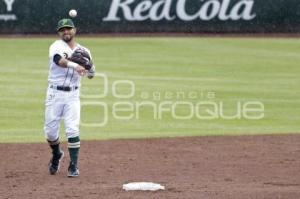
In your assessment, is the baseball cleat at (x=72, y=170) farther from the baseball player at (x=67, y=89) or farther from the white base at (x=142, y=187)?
the white base at (x=142, y=187)

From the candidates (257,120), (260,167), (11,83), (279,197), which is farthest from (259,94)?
(279,197)

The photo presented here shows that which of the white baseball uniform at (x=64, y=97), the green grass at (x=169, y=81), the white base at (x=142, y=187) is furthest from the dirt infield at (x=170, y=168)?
the green grass at (x=169, y=81)

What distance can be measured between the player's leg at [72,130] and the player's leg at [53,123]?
135mm

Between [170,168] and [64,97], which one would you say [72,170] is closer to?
[64,97]

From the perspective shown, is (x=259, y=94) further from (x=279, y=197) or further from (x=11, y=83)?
(x=279, y=197)

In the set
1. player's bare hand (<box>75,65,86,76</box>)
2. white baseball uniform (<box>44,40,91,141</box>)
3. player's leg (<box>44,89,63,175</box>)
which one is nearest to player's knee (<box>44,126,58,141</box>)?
player's leg (<box>44,89,63,175</box>)

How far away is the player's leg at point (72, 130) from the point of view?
10938 millimetres

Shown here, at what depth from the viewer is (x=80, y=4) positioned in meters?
30.5

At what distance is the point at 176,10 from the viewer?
3033cm

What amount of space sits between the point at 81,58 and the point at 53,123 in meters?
0.97

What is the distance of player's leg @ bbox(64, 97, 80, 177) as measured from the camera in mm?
10938

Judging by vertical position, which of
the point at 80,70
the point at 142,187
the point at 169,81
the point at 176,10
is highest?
the point at 176,10

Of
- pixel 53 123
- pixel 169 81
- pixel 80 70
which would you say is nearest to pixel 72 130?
pixel 53 123

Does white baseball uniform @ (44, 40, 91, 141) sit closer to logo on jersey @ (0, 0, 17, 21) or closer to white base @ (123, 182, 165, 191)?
white base @ (123, 182, 165, 191)
